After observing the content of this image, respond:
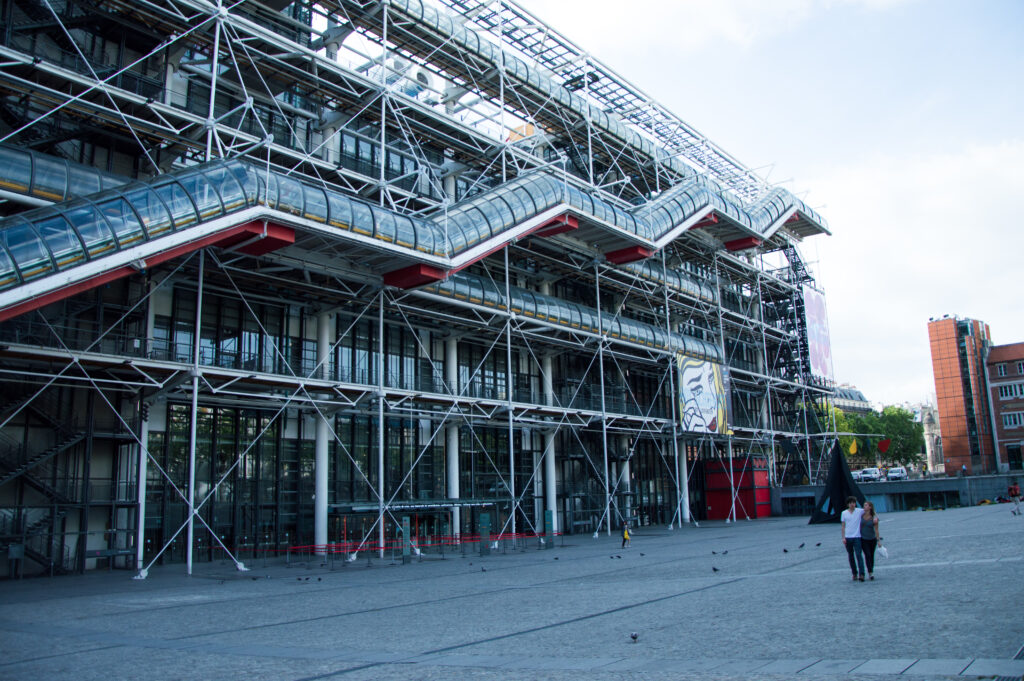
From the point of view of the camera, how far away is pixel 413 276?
959 inches

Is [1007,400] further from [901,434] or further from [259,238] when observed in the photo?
[259,238]

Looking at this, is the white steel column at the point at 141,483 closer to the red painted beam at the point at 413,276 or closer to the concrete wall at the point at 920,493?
the red painted beam at the point at 413,276

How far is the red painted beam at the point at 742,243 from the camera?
41.6 meters

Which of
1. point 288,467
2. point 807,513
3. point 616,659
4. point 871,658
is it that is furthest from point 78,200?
point 807,513

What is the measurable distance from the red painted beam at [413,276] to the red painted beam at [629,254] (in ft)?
36.7

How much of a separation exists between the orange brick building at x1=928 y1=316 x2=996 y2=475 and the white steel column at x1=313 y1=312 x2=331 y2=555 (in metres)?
54.5

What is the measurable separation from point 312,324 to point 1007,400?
54.9 metres

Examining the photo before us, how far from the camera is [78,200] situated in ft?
55.3

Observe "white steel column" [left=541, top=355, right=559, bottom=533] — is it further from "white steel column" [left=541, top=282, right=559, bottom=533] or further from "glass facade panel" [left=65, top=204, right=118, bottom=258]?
"glass facade panel" [left=65, top=204, right=118, bottom=258]

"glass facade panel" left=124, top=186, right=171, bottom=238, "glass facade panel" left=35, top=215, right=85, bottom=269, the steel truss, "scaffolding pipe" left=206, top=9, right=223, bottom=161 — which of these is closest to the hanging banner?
the steel truss

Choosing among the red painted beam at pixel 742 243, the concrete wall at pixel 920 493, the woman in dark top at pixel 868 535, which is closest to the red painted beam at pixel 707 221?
the red painted beam at pixel 742 243

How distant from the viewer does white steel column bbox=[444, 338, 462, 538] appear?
29.1 m

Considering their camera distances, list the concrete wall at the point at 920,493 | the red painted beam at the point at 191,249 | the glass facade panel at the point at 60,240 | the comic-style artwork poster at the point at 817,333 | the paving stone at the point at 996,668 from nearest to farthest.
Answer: the paving stone at the point at 996,668 → the red painted beam at the point at 191,249 → the glass facade panel at the point at 60,240 → the concrete wall at the point at 920,493 → the comic-style artwork poster at the point at 817,333

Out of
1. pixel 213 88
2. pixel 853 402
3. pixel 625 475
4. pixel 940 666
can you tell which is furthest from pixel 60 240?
pixel 853 402
